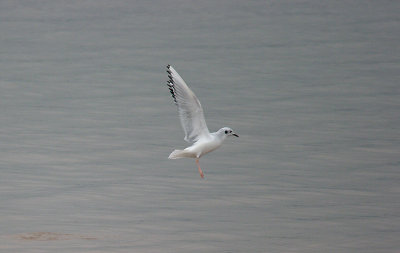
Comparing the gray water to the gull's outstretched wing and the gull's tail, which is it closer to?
the gull's tail

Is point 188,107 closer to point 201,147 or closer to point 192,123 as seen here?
point 192,123

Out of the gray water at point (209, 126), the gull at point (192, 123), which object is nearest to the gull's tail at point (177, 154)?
the gull at point (192, 123)

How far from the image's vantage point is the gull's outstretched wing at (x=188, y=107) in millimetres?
8219

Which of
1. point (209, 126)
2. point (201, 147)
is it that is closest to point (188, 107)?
point (201, 147)

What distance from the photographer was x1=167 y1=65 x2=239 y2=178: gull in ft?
27.1

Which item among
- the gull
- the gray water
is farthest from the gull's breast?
the gray water

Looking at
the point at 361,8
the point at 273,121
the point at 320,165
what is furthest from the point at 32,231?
the point at 361,8

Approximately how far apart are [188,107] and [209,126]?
400 cm

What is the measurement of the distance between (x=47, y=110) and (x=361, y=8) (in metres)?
8.10

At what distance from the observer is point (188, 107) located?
27.5ft

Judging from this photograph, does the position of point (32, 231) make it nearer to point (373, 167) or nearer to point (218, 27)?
point (373, 167)

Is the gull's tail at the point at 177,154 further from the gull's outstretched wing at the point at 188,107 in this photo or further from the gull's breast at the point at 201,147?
the gull's outstretched wing at the point at 188,107

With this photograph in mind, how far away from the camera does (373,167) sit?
35.8 ft

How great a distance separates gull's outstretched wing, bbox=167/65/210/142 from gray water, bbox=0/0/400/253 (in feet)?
2.98
